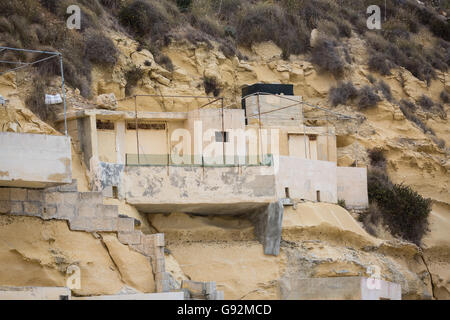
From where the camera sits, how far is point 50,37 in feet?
109

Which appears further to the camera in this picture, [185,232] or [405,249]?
[405,249]

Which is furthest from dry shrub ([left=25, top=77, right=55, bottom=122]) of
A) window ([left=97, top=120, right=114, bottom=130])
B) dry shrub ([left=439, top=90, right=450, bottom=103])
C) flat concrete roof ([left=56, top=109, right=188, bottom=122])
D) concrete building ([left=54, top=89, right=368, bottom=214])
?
dry shrub ([left=439, top=90, right=450, bottom=103])

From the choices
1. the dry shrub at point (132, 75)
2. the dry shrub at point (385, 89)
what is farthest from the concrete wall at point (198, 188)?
the dry shrub at point (385, 89)

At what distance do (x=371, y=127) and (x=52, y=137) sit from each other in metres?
15.6

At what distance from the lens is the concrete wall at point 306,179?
2959 centimetres

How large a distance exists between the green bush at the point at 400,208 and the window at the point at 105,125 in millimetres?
9041

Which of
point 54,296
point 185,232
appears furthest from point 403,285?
point 54,296

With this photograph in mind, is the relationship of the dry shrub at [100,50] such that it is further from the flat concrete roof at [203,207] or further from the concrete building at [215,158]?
the flat concrete roof at [203,207]

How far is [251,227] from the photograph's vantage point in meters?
29.9

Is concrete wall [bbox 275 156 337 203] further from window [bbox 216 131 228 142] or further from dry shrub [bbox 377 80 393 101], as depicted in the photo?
dry shrub [bbox 377 80 393 101]

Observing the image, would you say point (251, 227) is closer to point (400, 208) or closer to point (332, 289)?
point (332, 289)

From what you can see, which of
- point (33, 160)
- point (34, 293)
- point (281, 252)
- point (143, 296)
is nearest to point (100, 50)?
point (281, 252)

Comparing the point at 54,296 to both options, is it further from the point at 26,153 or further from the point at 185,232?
the point at 185,232

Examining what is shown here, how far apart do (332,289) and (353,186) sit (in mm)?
5547
